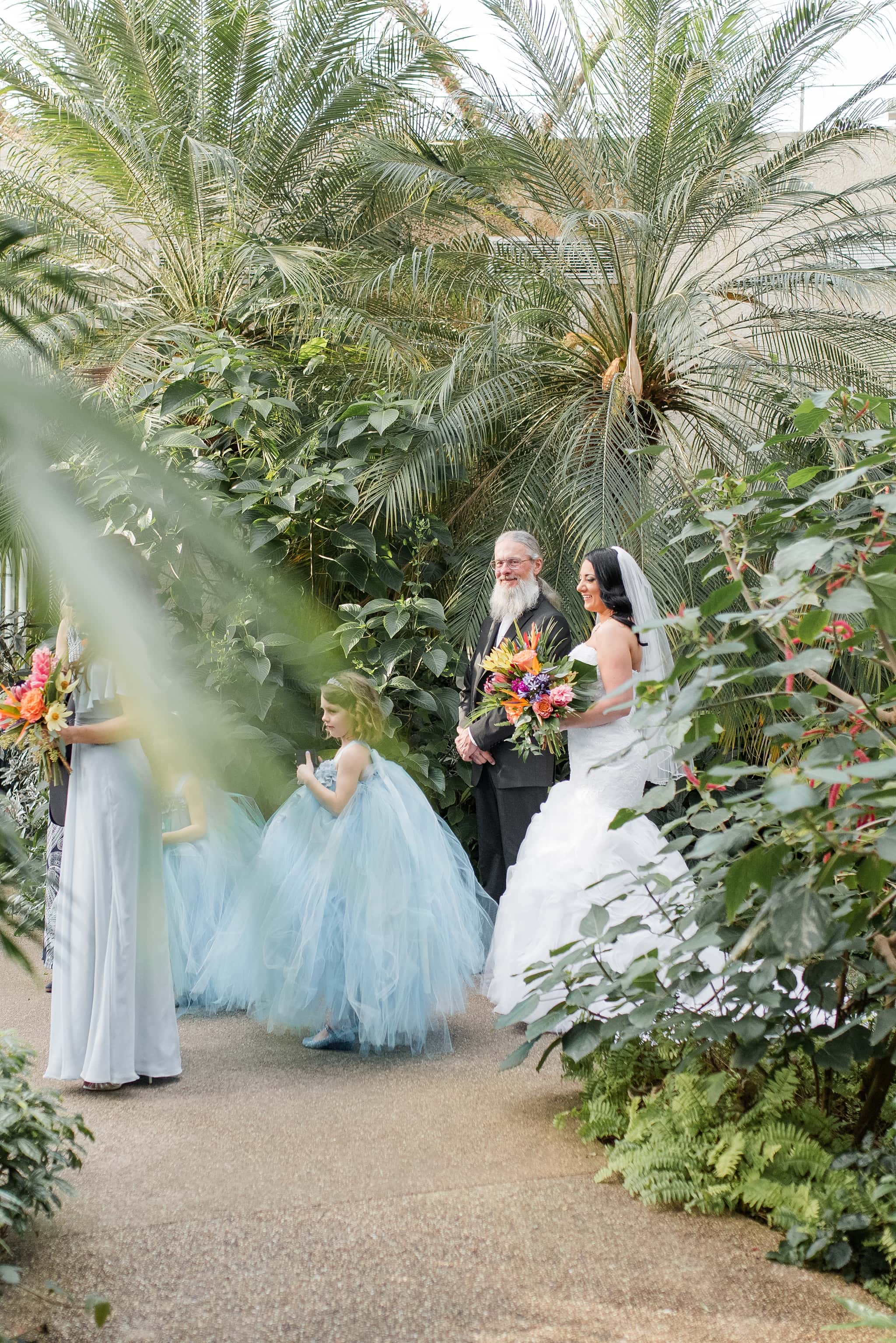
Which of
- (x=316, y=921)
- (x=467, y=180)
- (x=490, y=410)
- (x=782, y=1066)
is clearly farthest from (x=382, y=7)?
(x=782, y=1066)

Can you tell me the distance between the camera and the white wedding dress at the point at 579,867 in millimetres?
4141

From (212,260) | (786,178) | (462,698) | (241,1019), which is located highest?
(786,178)

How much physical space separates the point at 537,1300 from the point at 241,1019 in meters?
2.72

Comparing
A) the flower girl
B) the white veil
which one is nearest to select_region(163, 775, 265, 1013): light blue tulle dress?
the flower girl

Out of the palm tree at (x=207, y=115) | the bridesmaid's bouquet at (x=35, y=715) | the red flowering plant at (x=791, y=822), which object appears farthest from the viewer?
the palm tree at (x=207, y=115)

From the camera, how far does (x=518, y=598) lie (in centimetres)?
516

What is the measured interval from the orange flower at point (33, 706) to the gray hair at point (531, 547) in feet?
8.34

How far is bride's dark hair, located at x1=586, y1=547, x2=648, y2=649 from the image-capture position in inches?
183

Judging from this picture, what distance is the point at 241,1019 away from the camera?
4.94m

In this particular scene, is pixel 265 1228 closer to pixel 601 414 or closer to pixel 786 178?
pixel 601 414

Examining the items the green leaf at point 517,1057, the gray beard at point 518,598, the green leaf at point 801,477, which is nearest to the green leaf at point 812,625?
the green leaf at point 801,477

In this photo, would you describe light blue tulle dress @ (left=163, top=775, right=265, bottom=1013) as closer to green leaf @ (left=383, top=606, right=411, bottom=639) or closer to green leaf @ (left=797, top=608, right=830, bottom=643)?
green leaf @ (left=383, top=606, right=411, bottom=639)

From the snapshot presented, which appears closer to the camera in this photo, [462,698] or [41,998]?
[41,998]

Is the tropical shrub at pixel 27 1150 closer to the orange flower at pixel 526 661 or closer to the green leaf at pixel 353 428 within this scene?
the orange flower at pixel 526 661
